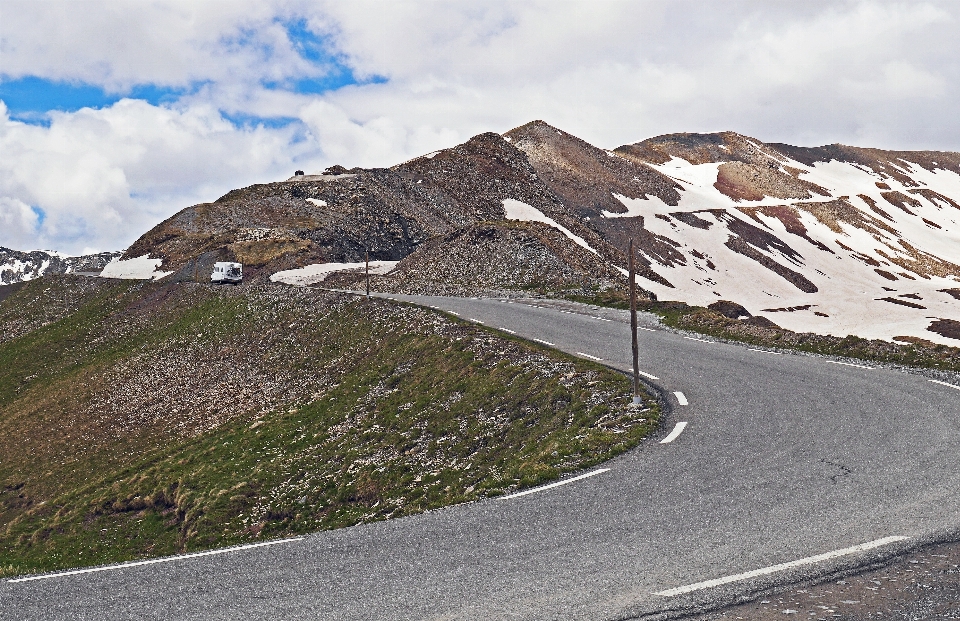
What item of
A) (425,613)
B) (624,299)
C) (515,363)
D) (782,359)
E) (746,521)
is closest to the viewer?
(425,613)

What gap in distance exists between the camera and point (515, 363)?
2767cm

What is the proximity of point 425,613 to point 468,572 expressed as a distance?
4.11 ft

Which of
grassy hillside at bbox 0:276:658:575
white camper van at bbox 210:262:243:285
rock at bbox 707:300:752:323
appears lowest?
grassy hillside at bbox 0:276:658:575

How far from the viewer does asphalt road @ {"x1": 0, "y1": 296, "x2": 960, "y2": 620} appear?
29.3 ft

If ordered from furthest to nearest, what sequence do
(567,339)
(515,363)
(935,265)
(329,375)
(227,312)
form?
1. (935,265)
2. (227,312)
3. (329,375)
4. (567,339)
5. (515,363)

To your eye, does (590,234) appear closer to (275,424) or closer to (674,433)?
(275,424)

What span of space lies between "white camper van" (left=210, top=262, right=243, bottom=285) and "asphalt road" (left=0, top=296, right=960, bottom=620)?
53.0 metres

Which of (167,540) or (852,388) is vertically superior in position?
(852,388)

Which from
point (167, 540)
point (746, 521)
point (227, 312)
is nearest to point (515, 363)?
point (167, 540)

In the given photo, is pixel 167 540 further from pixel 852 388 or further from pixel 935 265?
pixel 935 265

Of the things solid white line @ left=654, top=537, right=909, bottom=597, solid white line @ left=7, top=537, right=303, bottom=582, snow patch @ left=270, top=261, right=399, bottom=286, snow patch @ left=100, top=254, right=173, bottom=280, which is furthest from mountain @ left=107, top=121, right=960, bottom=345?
solid white line @ left=654, top=537, right=909, bottom=597

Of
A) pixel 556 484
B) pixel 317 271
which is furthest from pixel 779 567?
pixel 317 271

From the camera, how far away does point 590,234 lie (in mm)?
83375

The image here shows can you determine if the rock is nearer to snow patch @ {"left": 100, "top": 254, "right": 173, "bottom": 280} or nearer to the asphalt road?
the asphalt road
